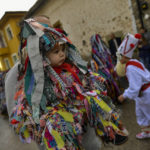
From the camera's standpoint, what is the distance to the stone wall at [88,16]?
17.8ft

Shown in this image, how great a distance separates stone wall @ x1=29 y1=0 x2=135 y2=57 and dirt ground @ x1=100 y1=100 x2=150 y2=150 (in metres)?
3.26

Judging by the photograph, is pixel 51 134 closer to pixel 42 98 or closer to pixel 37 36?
pixel 42 98

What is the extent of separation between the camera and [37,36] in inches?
40.7

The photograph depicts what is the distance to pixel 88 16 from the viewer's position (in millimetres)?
6684

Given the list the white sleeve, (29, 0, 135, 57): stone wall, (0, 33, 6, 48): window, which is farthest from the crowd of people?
(0, 33, 6, 48): window

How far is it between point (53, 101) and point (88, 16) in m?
6.41

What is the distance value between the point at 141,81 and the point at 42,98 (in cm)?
143

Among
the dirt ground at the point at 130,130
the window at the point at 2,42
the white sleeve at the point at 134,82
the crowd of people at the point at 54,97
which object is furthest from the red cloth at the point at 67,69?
the window at the point at 2,42

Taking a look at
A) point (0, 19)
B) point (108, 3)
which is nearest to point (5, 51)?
point (0, 19)

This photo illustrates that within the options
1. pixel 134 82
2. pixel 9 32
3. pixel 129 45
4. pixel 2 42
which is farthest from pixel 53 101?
pixel 2 42

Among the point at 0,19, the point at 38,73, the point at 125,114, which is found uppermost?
the point at 0,19

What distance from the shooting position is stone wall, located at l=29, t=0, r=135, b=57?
17.8 feet

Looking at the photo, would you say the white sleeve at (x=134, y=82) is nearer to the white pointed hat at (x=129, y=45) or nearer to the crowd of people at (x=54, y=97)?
the white pointed hat at (x=129, y=45)

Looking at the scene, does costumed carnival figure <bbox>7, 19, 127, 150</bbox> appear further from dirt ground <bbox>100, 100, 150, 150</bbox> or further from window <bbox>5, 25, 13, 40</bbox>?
window <bbox>5, 25, 13, 40</bbox>
